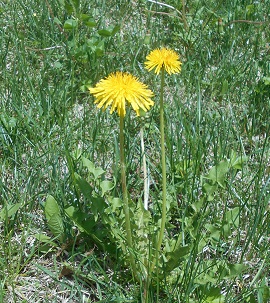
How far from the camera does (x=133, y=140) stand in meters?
2.26

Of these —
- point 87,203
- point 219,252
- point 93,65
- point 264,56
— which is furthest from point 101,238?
point 264,56

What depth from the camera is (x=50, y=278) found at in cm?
179

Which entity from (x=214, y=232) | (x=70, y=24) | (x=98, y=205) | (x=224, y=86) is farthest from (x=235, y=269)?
(x=70, y=24)

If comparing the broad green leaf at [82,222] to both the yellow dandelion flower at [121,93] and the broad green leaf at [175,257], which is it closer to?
the broad green leaf at [175,257]

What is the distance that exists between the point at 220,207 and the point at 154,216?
1.02 ft

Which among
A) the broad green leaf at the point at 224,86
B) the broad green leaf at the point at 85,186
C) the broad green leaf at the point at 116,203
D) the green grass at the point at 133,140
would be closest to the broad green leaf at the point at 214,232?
the green grass at the point at 133,140

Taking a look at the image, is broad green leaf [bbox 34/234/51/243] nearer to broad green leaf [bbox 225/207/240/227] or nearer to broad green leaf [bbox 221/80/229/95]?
broad green leaf [bbox 225/207/240/227]

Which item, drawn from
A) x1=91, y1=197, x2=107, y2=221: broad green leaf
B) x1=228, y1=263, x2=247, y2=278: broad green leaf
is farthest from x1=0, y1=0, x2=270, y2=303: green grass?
x1=91, y1=197, x2=107, y2=221: broad green leaf

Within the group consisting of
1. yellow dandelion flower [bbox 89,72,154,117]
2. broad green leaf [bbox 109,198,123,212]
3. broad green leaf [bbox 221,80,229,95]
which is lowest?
broad green leaf [bbox 109,198,123,212]

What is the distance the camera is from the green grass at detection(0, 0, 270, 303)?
1.75 m

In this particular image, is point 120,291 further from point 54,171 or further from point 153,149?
point 153,149

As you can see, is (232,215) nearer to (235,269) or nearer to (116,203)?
(235,269)

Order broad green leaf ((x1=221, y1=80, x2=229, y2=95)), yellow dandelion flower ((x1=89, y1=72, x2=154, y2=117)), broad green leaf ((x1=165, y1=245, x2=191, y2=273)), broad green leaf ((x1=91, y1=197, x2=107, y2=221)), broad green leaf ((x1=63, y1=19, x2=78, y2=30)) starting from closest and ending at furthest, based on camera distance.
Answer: yellow dandelion flower ((x1=89, y1=72, x2=154, y2=117)) < broad green leaf ((x1=165, y1=245, x2=191, y2=273)) < broad green leaf ((x1=91, y1=197, x2=107, y2=221)) < broad green leaf ((x1=221, y1=80, x2=229, y2=95)) < broad green leaf ((x1=63, y1=19, x2=78, y2=30))

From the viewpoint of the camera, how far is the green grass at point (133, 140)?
175cm
